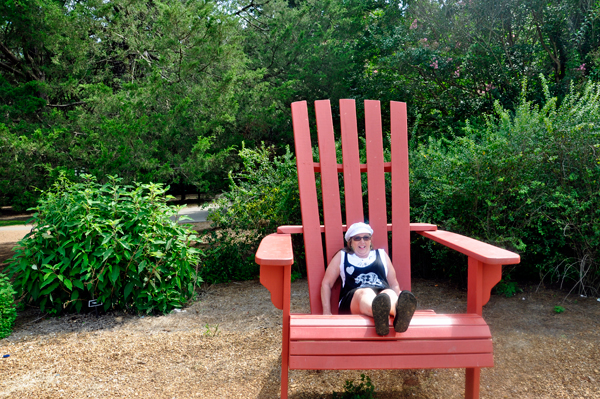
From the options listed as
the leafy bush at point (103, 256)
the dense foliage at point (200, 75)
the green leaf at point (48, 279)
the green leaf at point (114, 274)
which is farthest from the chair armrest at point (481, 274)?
the dense foliage at point (200, 75)

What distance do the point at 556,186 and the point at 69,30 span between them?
561 centimetres

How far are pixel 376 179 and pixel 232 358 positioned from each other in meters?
1.38

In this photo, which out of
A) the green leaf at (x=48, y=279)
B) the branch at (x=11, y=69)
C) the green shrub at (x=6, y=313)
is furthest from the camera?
the branch at (x=11, y=69)

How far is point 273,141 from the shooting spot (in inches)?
281

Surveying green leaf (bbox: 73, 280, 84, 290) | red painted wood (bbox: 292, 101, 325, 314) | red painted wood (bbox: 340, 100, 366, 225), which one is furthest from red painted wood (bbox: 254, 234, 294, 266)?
green leaf (bbox: 73, 280, 84, 290)

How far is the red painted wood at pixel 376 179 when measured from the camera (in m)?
2.42

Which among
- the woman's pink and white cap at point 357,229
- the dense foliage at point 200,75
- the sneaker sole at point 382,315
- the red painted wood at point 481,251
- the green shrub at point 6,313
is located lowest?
the green shrub at point 6,313

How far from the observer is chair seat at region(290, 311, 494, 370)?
152 cm

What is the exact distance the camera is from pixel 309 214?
7.51ft

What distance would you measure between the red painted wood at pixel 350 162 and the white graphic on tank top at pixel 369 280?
40cm

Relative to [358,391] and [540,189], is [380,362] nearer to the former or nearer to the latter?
[358,391]

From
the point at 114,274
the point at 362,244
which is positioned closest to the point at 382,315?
the point at 362,244

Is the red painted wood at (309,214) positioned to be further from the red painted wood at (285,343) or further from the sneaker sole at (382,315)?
the sneaker sole at (382,315)

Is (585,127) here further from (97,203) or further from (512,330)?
(97,203)
